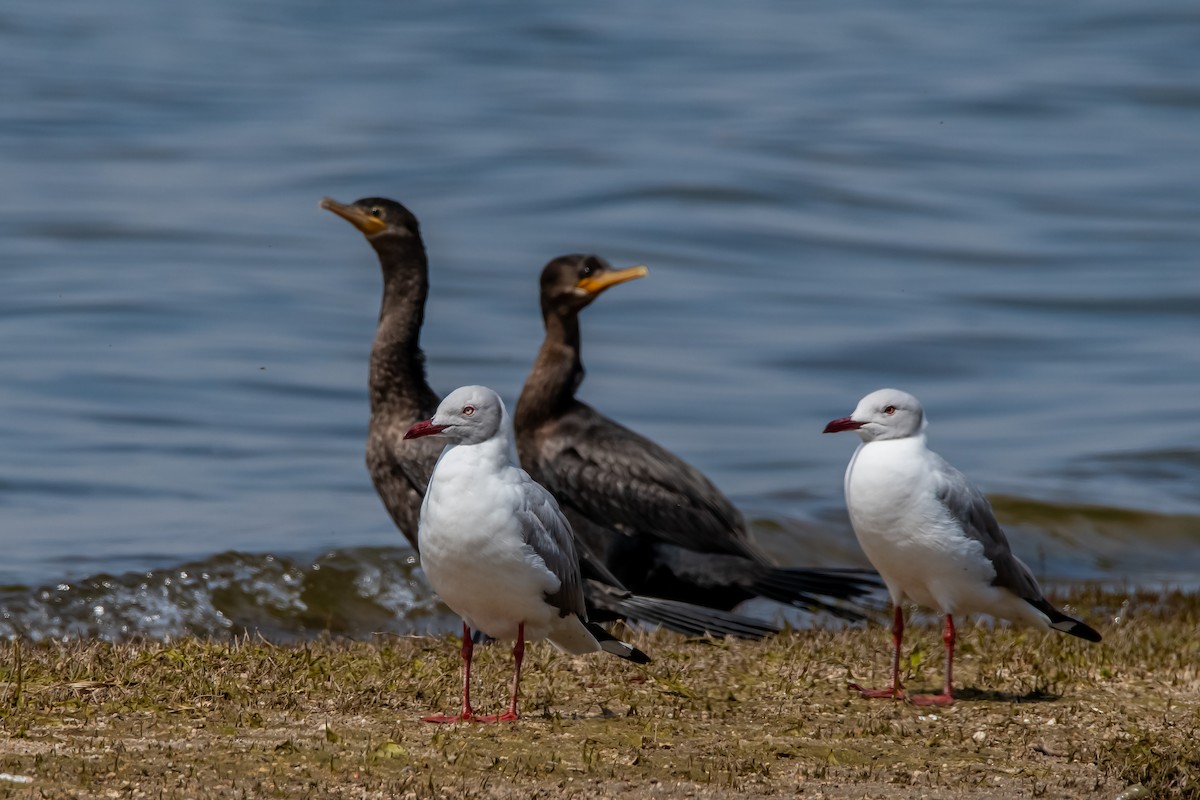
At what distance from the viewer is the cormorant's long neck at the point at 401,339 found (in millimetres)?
9969

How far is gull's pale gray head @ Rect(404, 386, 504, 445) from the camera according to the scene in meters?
6.17

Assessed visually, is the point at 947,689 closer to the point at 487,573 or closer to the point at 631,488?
the point at 487,573

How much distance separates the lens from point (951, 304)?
79.3 ft

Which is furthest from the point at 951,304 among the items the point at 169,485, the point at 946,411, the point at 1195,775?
the point at 1195,775

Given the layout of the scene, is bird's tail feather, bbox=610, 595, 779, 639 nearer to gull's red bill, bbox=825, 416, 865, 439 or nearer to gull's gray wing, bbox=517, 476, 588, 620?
gull's red bill, bbox=825, 416, 865, 439

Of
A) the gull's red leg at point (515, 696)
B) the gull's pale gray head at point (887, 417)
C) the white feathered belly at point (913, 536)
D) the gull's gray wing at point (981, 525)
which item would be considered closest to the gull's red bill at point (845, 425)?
the gull's pale gray head at point (887, 417)

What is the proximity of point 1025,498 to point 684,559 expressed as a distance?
568 centimetres

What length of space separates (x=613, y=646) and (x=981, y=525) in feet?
4.90

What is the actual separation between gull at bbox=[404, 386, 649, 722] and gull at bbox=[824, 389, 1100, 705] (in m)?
1.20

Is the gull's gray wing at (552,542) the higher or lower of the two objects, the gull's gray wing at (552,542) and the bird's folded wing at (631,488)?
the higher

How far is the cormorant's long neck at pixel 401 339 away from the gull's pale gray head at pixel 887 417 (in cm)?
365

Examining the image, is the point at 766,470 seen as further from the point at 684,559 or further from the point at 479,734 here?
the point at 479,734

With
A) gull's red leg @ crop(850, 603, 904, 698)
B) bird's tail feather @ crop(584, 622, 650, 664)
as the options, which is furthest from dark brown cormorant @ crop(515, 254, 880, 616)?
bird's tail feather @ crop(584, 622, 650, 664)

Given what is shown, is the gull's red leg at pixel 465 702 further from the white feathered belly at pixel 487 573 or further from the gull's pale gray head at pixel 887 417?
the gull's pale gray head at pixel 887 417
